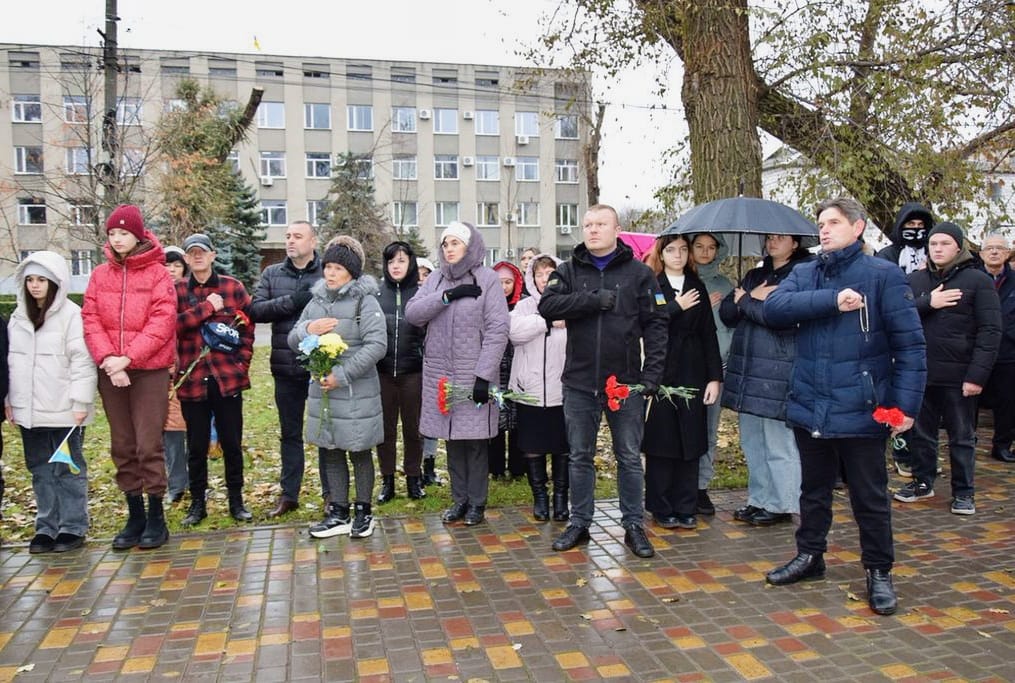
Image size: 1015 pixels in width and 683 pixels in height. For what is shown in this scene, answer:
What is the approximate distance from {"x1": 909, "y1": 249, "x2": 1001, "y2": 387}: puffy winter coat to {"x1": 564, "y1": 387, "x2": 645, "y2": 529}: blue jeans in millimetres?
2607

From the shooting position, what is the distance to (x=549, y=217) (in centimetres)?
4766

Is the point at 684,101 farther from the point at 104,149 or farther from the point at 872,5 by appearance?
the point at 104,149

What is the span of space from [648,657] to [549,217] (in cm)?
4466

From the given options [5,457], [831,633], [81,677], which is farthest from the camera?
[5,457]

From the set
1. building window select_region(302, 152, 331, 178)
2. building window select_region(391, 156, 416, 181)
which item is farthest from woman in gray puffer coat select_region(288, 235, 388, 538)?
building window select_region(302, 152, 331, 178)

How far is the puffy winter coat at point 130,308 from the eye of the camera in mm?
5266

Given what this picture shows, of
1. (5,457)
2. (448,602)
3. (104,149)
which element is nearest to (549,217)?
(104,149)

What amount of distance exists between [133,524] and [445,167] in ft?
138

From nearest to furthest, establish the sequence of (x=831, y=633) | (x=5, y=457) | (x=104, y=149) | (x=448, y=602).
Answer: (x=831, y=633) → (x=448, y=602) → (x=5, y=457) → (x=104, y=149)

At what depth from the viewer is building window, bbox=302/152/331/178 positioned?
44781 millimetres

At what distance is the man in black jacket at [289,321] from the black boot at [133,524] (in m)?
0.96

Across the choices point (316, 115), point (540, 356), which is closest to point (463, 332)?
point (540, 356)

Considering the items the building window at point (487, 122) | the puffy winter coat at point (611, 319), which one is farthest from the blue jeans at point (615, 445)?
the building window at point (487, 122)

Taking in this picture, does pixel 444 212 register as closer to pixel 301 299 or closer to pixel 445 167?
pixel 445 167
